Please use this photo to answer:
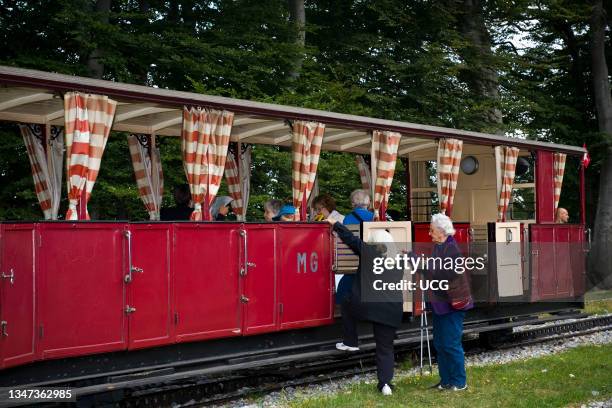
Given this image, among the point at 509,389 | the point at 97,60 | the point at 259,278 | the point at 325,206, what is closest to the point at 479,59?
the point at 97,60

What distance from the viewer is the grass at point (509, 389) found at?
26.5 feet

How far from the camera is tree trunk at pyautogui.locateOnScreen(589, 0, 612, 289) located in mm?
24953

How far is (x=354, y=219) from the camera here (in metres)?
9.87

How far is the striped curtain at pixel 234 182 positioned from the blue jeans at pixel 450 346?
4.26m

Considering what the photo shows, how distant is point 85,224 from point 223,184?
392 inches

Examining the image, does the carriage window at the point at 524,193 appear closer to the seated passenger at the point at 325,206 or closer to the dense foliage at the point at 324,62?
the dense foliage at the point at 324,62

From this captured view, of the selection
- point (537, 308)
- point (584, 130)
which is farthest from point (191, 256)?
point (584, 130)

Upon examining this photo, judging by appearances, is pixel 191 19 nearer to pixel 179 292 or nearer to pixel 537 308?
pixel 537 308

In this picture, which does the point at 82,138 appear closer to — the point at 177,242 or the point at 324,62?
the point at 177,242

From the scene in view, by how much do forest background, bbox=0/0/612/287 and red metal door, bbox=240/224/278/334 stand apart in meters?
6.67

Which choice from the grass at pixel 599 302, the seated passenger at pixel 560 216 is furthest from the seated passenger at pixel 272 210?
the grass at pixel 599 302

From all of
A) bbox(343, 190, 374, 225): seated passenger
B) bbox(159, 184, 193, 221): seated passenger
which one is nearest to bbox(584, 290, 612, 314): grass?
bbox(343, 190, 374, 225): seated passenger

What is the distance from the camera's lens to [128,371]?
7.70 m

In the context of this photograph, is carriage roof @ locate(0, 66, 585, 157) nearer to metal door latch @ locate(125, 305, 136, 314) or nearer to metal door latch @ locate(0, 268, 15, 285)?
metal door latch @ locate(0, 268, 15, 285)
